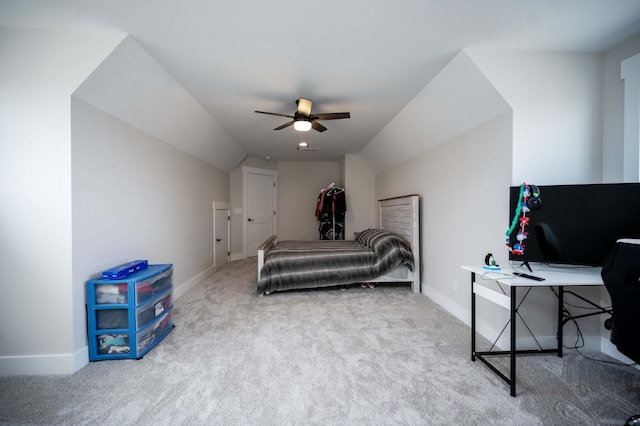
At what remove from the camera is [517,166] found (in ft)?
6.36

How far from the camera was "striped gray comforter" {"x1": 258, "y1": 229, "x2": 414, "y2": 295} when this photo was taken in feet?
10.7

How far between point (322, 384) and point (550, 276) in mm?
1555

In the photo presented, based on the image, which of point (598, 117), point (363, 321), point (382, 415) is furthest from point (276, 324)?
point (598, 117)

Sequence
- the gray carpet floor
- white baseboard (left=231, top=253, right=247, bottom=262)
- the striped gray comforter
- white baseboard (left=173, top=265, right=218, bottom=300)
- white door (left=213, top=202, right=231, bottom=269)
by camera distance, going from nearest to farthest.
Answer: the gray carpet floor, white baseboard (left=173, top=265, right=218, bottom=300), the striped gray comforter, white door (left=213, top=202, right=231, bottom=269), white baseboard (left=231, top=253, right=247, bottom=262)

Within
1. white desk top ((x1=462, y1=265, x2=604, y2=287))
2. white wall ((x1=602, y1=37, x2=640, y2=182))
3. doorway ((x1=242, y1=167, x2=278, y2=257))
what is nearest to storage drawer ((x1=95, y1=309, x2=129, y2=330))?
white desk top ((x1=462, y1=265, x2=604, y2=287))

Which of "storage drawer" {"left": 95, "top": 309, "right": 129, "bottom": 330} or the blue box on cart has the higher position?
the blue box on cart

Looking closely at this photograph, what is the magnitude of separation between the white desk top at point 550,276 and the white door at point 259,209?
4865mm

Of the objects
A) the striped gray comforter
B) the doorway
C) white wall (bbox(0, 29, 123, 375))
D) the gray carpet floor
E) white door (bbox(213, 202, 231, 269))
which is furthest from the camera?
the doorway

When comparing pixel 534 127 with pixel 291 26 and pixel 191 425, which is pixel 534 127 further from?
pixel 191 425

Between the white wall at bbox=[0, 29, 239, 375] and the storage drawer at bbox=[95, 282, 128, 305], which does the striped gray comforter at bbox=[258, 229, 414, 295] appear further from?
the white wall at bbox=[0, 29, 239, 375]

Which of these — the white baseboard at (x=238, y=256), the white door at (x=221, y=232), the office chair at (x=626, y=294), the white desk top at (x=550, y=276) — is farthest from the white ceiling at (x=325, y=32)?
the white baseboard at (x=238, y=256)

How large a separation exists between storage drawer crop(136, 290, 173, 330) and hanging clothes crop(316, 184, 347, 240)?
149 inches

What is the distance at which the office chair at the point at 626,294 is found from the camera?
45.0 inches

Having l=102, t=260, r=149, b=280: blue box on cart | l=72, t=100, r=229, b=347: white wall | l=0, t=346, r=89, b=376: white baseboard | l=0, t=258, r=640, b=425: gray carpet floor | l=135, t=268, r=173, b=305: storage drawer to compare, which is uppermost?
l=72, t=100, r=229, b=347: white wall
